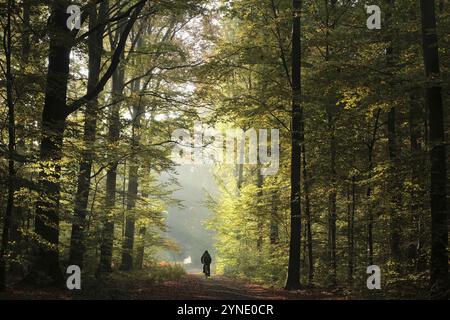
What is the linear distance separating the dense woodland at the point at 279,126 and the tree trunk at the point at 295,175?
48 millimetres

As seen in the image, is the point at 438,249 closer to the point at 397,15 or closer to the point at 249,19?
the point at 397,15

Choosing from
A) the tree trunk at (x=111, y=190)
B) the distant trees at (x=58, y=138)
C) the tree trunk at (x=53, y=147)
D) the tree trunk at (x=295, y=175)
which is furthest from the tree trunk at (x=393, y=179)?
the tree trunk at (x=53, y=147)

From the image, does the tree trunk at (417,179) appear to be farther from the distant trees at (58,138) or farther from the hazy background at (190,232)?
the hazy background at (190,232)

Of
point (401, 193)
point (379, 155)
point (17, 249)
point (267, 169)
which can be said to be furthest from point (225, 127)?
point (17, 249)

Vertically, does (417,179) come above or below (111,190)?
below

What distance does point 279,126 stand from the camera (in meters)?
18.9

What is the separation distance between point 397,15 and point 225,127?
45.5ft

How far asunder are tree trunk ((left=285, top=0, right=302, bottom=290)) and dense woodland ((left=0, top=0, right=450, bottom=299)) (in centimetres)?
5

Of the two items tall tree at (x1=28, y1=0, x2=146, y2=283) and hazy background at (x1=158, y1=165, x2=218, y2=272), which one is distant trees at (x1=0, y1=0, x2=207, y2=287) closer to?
tall tree at (x1=28, y1=0, x2=146, y2=283)

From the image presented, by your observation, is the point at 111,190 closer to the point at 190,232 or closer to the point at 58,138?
the point at 58,138

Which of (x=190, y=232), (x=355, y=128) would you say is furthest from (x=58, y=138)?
(x=190, y=232)

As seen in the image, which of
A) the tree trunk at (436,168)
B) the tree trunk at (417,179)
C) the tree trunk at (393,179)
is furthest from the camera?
the tree trunk at (393,179)

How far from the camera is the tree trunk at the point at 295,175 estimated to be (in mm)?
14820

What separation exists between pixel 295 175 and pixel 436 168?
5696mm
